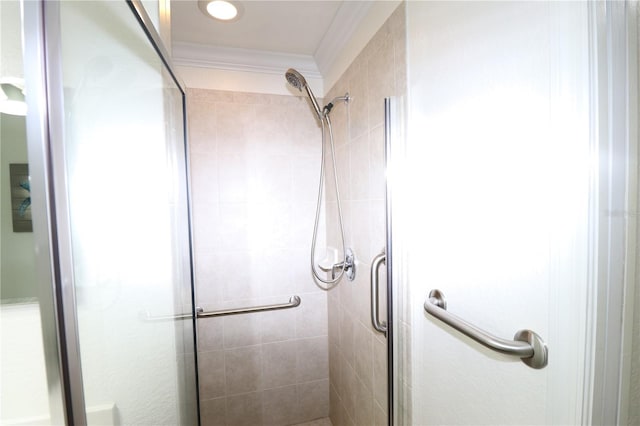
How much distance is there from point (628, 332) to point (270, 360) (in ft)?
5.51

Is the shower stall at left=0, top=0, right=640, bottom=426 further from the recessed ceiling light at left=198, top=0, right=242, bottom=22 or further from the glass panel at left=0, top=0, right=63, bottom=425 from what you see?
the recessed ceiling light at left=198, top=0, right=242, bottom=22

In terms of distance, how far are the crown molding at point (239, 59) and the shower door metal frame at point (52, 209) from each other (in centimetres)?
132

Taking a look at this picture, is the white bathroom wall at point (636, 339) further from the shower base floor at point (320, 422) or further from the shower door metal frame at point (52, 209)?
the shower base floor at point (320, 422)

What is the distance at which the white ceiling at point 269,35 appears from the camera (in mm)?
→ 1164

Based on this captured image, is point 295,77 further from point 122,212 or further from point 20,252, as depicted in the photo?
point 20,252

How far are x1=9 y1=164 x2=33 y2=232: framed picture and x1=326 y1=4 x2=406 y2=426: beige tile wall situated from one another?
915 millimetres

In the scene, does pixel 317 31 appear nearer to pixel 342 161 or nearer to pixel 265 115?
pixel 265 115

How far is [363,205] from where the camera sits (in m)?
1.18

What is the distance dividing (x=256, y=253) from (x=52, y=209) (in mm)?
1315

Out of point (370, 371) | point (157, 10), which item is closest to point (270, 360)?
point (370, 371)

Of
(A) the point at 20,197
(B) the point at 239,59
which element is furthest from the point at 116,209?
(B) the point at 239,59

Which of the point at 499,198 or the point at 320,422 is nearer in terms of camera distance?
the point at 499,198

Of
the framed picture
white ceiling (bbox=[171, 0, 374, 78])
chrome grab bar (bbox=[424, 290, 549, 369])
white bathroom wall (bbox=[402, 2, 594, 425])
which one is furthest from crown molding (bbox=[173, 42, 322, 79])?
chrome grab bar (bbox=[424, 290, 549, 369])

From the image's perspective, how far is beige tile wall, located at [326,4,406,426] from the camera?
0.98 metres
